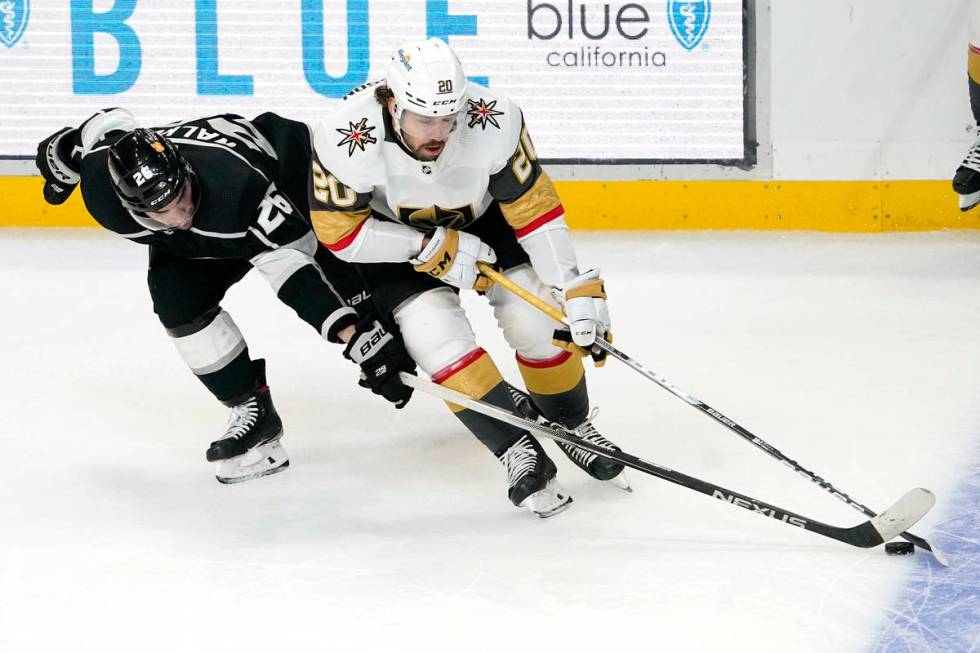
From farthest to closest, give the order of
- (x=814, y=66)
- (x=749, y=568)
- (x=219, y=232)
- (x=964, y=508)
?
(x=814, y=66)
(x=219, y=232)
(x=964, y=508)
(x=749, y=568)

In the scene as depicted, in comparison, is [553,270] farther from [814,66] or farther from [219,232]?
[814,66]

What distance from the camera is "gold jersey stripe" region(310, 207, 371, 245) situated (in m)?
2.73

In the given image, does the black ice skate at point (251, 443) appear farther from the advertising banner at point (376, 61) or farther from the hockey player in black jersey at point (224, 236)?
the advertising banner at point (376, 61)

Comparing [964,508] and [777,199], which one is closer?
[964,508]

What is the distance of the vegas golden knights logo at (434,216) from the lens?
2.84 m

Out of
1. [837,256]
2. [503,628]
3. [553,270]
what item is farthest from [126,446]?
[837,256]

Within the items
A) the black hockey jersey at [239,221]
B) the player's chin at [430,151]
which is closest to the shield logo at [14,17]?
the black hockey jersey at [239,221]

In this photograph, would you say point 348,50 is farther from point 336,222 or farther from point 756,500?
point 756,500

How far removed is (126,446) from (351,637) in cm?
135

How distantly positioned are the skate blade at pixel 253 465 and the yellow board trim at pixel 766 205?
3.07 meters

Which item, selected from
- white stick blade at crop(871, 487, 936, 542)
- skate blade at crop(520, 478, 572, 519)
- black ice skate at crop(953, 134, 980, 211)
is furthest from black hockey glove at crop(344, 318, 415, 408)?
black ice skate at crop(953, 134, 980, 211)

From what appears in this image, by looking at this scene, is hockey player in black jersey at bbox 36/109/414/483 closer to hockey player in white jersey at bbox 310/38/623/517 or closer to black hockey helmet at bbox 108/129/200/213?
black hockey helmet at bbox 108/129/200/213

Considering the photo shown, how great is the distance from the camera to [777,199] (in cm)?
580

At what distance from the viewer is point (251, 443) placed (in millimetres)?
3062
